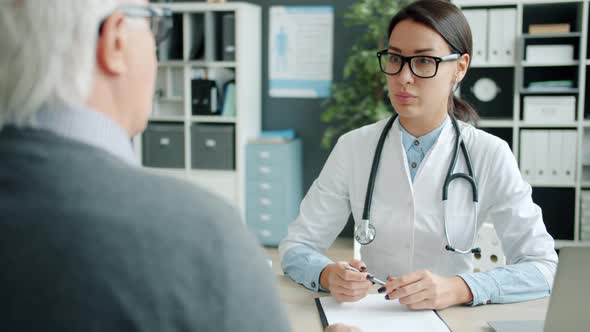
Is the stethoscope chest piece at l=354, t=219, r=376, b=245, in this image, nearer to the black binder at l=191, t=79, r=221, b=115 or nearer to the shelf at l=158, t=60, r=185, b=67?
the black binder at l=191, t=79, r=221, b=115

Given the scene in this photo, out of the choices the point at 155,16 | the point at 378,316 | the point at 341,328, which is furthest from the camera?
the point at 378,316

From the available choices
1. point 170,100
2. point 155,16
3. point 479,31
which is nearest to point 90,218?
point 155,16

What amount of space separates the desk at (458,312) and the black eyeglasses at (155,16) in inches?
26.0

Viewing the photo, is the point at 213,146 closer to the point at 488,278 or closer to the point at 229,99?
the point at 229,99

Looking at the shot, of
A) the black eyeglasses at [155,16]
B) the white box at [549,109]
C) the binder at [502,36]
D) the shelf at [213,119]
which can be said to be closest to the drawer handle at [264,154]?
the shelf at [213,119]

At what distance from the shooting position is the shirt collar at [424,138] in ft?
5.93

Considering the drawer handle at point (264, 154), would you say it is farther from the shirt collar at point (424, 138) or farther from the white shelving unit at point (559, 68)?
the shirt collar at point (424, 138)

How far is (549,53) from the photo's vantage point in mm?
3920

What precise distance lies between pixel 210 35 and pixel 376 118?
4.16 ft

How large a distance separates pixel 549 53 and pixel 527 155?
0.62 meters

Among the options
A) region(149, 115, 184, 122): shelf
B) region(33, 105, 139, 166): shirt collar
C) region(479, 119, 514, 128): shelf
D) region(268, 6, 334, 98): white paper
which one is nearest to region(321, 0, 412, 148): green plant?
region(268, 6, 334, 98): white paper

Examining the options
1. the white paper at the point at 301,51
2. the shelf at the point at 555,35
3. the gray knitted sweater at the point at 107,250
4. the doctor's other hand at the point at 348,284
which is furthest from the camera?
the white paper at the point at 301,51

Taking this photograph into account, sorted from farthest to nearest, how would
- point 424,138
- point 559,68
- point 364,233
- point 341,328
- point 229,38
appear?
point 229,38, point 559,68, point 424,138, point 364,233, point 341,328

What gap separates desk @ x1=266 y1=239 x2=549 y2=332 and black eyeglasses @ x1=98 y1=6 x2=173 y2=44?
66 cm
